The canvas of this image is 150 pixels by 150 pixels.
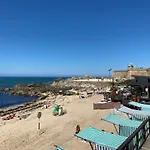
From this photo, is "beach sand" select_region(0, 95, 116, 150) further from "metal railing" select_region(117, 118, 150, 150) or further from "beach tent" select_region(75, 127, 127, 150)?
"metal railing" select_region(117, 118, 150, 150)

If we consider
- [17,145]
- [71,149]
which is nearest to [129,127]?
[71,149]

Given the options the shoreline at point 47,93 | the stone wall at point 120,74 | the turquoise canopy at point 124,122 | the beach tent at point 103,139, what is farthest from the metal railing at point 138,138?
the stone wall at point 120,74

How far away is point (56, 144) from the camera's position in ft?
38.8

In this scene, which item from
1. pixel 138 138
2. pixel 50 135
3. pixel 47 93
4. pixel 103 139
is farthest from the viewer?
pixel 47 93

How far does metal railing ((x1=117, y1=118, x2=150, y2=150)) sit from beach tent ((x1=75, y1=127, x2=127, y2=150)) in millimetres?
695

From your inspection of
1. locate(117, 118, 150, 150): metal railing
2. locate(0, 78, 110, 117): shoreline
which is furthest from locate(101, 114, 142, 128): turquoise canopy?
locate(0, 78, 110, 117): shoreline

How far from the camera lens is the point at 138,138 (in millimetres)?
5941

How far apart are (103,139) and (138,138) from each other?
169cm

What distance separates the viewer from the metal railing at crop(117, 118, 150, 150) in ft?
15.3

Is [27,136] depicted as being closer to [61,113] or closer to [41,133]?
[41,133]

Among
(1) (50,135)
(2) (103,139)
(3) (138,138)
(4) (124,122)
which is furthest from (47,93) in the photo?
(3) (138,138)

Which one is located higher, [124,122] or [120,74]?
[120,74]

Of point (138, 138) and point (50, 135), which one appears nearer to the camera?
point (138, 138)

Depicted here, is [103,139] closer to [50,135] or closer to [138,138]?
[138,138]
